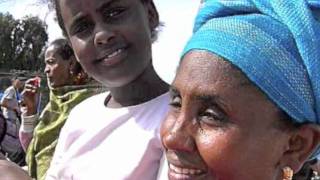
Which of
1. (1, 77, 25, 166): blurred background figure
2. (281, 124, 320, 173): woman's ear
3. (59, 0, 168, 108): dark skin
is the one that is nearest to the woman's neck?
(59, 0, 168, 108): dark skin

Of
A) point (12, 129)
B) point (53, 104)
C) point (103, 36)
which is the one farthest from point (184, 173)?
point (12, 129)

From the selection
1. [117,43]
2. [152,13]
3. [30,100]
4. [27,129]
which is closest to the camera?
[117,43]

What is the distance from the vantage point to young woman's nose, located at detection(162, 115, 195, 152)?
4.53ft

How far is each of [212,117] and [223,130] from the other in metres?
0.04

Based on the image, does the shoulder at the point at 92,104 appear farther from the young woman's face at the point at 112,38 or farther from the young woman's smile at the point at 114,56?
the young woman's smile at the point at 114,56

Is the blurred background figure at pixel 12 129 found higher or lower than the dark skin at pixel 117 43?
lower

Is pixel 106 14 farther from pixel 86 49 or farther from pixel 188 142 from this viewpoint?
pixel 188 142

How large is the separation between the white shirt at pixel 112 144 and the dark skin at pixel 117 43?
3.2 inches

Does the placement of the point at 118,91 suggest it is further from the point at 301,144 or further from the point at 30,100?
the point at 30,100

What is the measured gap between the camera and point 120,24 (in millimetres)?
1969

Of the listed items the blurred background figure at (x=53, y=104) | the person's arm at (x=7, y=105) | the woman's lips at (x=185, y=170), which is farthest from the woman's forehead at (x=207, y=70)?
the person's arm at (x=7, y=105)

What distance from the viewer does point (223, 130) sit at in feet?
4.41

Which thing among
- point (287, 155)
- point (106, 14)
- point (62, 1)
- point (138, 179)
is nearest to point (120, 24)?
point (106, 14)

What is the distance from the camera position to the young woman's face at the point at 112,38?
6.43 feet
